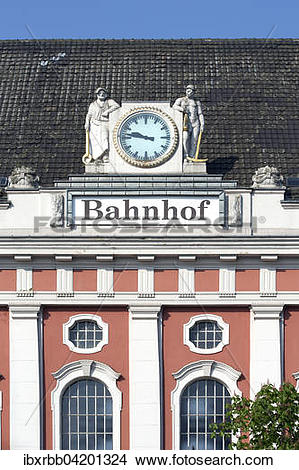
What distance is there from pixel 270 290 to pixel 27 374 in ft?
27.9

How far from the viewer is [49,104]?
5725cm

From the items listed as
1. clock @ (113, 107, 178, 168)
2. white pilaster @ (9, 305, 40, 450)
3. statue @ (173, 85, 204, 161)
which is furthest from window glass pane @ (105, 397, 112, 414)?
statue @ (173, 85, 204, 161)

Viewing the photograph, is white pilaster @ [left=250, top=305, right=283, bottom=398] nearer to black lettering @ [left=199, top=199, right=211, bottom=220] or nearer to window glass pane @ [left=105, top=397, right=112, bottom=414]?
black lettering @ [left=199, top=199, right=211, bottom=220]

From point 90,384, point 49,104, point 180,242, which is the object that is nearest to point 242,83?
point 49,104

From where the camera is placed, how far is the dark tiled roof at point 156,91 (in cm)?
5416

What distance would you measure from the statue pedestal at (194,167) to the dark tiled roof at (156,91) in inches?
95.4

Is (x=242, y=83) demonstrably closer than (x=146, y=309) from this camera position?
No

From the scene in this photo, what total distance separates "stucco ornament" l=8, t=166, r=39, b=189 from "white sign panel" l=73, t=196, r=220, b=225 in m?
2.07

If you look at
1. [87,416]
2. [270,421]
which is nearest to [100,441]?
[87,416]

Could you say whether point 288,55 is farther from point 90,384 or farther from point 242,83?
point 90,384

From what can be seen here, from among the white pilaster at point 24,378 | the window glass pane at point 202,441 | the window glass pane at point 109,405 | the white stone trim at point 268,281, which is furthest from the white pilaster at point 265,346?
the white pilaster at point 24,378

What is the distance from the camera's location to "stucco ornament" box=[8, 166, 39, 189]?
165 feet

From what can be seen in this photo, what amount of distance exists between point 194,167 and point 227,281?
13.3 ft

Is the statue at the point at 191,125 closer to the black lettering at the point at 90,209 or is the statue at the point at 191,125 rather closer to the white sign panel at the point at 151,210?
the white sign panel at the point at 151,210
